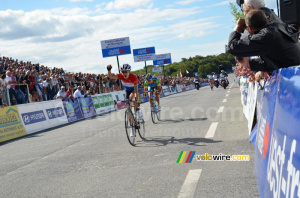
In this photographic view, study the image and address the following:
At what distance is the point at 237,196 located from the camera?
4.06 meters

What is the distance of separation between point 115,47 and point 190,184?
3742 centimetres

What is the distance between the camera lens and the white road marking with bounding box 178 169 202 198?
14.4ft

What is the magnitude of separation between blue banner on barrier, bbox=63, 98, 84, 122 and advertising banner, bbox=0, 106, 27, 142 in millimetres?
4265

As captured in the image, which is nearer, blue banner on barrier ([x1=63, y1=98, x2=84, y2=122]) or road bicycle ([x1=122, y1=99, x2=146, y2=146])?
road bicycle ([x1=122, y1=99, x2=146, y2=146])

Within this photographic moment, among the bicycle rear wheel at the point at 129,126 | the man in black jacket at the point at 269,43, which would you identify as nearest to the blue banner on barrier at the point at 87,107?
the bicycle rear wheel at the point at 129,126

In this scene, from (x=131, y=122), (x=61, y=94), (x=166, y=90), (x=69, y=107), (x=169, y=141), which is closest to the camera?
(x=169, y=141)

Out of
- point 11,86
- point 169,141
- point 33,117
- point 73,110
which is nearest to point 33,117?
point 33,117

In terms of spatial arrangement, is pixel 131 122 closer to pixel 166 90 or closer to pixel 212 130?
pixel 212 130

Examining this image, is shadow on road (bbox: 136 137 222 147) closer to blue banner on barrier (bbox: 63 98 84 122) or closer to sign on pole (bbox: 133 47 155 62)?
blue banner on barrier (bbox: 63 98 84 122)

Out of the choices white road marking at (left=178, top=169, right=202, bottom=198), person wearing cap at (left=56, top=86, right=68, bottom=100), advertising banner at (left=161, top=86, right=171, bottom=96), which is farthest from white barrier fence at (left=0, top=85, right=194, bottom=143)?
advertising banner at (left=161, top=86, right=171, bottom=96)

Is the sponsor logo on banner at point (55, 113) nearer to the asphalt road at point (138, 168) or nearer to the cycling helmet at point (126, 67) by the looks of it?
the asphalt road at point (138, 168)

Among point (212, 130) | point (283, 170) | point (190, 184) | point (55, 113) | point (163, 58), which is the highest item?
point (163, 58)

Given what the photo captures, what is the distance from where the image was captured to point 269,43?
12.7 feet

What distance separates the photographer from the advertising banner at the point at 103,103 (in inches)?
929
